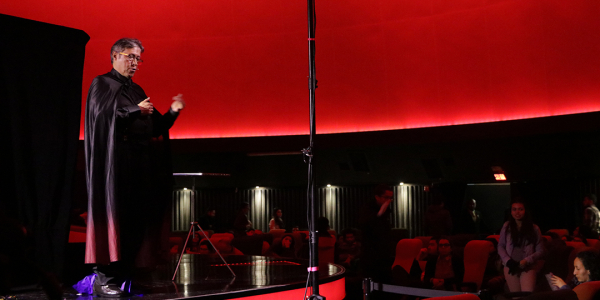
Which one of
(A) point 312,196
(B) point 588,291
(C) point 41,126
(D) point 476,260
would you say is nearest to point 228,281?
(A) point 312,196

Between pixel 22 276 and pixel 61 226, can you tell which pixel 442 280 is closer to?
pixel 61 226

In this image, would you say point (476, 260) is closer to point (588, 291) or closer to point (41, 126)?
point (588, 291)

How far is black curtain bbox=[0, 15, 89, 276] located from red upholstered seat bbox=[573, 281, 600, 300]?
2.63m

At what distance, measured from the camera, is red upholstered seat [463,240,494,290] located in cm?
585

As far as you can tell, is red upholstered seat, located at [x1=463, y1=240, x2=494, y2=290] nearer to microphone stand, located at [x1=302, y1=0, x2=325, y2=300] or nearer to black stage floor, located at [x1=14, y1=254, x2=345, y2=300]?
black stage floor, located at [x1=14, y1=254, x2=345, y2=300]

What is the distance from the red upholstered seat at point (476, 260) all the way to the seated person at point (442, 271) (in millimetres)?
161

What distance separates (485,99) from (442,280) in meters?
4.29

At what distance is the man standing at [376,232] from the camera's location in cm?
510

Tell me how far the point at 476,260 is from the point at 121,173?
432cm

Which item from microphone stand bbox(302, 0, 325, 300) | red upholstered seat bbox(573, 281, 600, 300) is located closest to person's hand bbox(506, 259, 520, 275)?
red upholstered seat bbox(573, 281, 600, 300)

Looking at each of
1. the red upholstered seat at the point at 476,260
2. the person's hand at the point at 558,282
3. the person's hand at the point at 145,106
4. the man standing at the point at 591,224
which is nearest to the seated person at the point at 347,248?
the red upholstered seat at the point at 476,260

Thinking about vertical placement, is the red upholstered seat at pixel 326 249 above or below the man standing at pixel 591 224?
below

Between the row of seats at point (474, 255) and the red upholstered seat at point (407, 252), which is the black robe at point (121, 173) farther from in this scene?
the red upholstered seat at point (407, 252)

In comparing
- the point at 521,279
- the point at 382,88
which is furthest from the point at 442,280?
the point at 382,88
